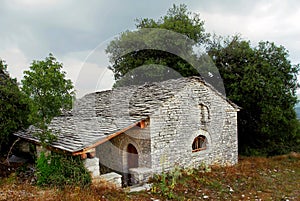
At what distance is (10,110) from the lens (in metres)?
10.6

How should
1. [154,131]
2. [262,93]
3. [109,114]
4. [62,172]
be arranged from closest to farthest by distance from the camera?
[62,172] < [154,131] < [109,114] < [262,93]

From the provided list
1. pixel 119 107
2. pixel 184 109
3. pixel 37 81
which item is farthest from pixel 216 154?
pixel 37 81

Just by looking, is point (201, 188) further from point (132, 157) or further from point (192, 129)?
point (132, 157)

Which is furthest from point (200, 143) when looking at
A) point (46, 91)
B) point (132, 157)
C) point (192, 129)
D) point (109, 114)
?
point (46, 91)

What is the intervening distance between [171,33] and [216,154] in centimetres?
1008

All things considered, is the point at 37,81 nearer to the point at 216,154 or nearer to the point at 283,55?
the point at 216,154

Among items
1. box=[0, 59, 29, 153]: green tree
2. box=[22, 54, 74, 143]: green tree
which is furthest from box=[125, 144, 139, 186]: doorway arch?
box=[0, 59, 29, 153]: green tree

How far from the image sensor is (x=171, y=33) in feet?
58.4

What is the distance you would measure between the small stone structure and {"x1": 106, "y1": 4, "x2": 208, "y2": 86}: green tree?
6.09 m

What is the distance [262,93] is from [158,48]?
7.79 metres

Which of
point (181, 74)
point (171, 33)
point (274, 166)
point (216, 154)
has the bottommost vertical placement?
point (274, 166)

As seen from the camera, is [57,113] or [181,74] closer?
[57,113]

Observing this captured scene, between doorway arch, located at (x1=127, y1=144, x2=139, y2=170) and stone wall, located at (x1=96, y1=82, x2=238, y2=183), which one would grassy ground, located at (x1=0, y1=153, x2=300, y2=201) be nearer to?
stone wall, located at (x1=96, y1=82, x2=238, y2=183)

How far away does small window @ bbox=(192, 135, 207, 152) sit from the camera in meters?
10.7
